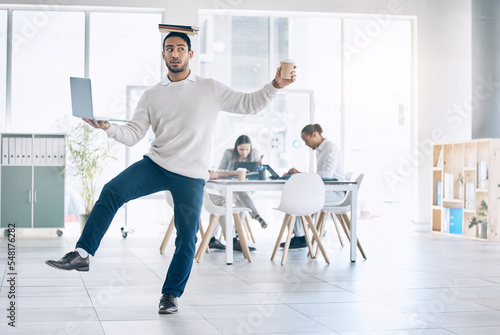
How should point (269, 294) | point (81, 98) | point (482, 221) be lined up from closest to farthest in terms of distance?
point (81, 98) < point (269, 294) < point (482, 221)

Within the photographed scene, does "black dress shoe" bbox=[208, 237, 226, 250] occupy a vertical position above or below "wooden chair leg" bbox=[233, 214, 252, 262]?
below

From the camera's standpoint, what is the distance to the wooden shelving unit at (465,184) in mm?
7535

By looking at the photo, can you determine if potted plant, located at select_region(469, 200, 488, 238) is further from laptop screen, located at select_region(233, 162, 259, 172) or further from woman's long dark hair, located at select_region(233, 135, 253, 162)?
laptop screen, located at select_region(233, 162, 259, 172)

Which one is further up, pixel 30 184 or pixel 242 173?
pixel 242 173

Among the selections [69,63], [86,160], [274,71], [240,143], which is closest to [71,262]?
[240,143]

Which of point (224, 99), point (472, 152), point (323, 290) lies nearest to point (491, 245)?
point (472, 152)

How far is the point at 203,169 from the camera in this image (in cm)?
329

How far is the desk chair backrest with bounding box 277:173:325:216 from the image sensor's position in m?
5.35

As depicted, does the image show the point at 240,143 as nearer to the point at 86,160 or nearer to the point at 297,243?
the point at 297,243

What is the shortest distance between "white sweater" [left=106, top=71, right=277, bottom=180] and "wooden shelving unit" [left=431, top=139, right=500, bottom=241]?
5157mm

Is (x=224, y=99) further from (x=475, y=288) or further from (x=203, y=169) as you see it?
(x=475, y=288)

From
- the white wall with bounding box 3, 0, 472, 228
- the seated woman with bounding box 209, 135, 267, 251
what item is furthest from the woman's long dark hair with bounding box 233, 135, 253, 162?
the white wall with bounding box 3, 0, 472, 228

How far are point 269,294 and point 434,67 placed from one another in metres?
6.51

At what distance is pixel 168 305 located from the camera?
321 cm
